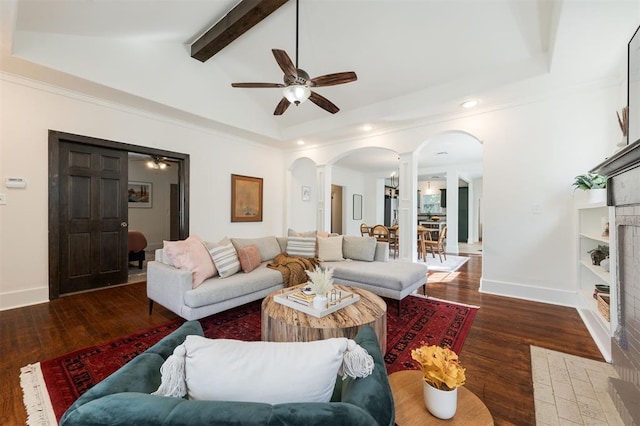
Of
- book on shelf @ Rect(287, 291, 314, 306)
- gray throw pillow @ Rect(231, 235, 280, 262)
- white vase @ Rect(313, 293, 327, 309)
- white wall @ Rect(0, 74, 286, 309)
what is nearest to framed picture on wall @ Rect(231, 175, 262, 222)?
white wall @ Rect(0, 74, 286, 309)

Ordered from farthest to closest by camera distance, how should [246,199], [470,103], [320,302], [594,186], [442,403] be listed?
[246,199] → [470,103] → [594,186] → [320,302] → [442,403]

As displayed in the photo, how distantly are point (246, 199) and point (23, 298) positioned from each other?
3400mm

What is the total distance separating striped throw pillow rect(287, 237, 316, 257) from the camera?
157 inches

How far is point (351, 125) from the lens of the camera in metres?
4.75

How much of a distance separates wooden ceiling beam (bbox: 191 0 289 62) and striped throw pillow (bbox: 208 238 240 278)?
8.66 ft

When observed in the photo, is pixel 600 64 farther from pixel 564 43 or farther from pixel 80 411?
pixel 80 411

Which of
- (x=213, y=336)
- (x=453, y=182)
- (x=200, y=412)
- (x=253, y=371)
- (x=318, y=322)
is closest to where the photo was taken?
(x=200, y=412)

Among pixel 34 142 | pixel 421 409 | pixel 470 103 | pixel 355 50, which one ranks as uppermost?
pixel 355 50

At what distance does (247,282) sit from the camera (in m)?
2.96

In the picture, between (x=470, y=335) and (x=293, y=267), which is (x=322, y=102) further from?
(x=470, y=335)

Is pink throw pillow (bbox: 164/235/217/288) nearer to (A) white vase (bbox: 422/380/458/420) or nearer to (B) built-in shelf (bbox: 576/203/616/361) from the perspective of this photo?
(A) white vase (bbox: 422/380/458/420)

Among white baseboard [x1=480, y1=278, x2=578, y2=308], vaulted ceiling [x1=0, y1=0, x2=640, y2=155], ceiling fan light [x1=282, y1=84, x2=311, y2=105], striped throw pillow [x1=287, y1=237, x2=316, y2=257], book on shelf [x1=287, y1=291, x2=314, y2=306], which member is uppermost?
vaulted ceiling [x1=0, y1=0, x2=640, y2=155]

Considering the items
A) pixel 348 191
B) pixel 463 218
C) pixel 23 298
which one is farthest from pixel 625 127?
pixel 463 218

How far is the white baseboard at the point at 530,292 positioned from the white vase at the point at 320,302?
2893mm
